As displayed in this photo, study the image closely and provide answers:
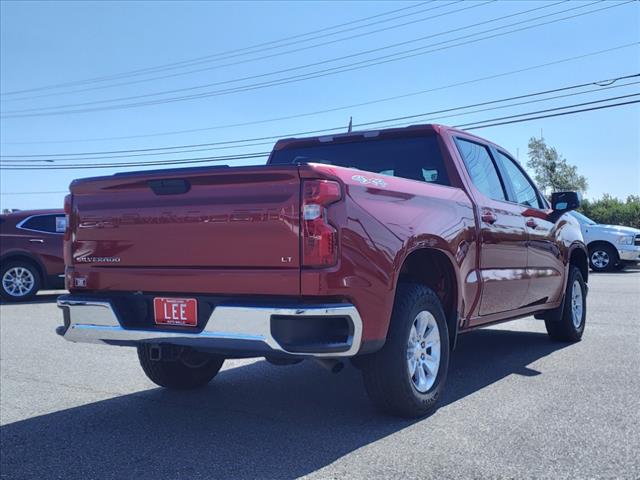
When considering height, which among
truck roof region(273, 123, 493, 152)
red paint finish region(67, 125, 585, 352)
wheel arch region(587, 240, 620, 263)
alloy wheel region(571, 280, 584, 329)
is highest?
truck roof region(273, 123, 493, 152)

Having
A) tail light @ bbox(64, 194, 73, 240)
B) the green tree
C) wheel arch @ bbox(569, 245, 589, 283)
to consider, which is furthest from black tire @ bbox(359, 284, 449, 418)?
the green tree

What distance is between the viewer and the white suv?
1779 centimetres

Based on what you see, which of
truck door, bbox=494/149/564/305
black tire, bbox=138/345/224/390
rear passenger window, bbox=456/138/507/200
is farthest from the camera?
truck door, bbox=494/149/564/305

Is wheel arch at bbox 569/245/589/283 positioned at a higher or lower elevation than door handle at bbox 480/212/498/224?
lower

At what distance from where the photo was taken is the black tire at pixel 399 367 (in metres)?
4.02

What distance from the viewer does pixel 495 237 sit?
538 centimetres

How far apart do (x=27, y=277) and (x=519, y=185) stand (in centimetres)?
991

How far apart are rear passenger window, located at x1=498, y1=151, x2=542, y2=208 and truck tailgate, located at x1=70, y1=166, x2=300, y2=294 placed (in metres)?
3.19

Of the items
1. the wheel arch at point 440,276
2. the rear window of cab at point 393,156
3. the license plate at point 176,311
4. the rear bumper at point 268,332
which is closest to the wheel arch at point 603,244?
the rear window of cab at point 393,156

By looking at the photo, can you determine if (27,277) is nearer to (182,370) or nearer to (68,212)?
(182,370)

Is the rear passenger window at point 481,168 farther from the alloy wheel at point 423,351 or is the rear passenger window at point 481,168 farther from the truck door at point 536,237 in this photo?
the alloy wheel at point 423,351

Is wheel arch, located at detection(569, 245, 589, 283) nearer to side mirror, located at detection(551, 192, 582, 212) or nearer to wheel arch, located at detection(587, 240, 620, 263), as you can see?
side mirror, located at detection(551, 192, 582, 212)

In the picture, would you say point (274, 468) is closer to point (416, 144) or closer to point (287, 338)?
point (287, 338)

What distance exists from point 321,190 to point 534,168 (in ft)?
209
